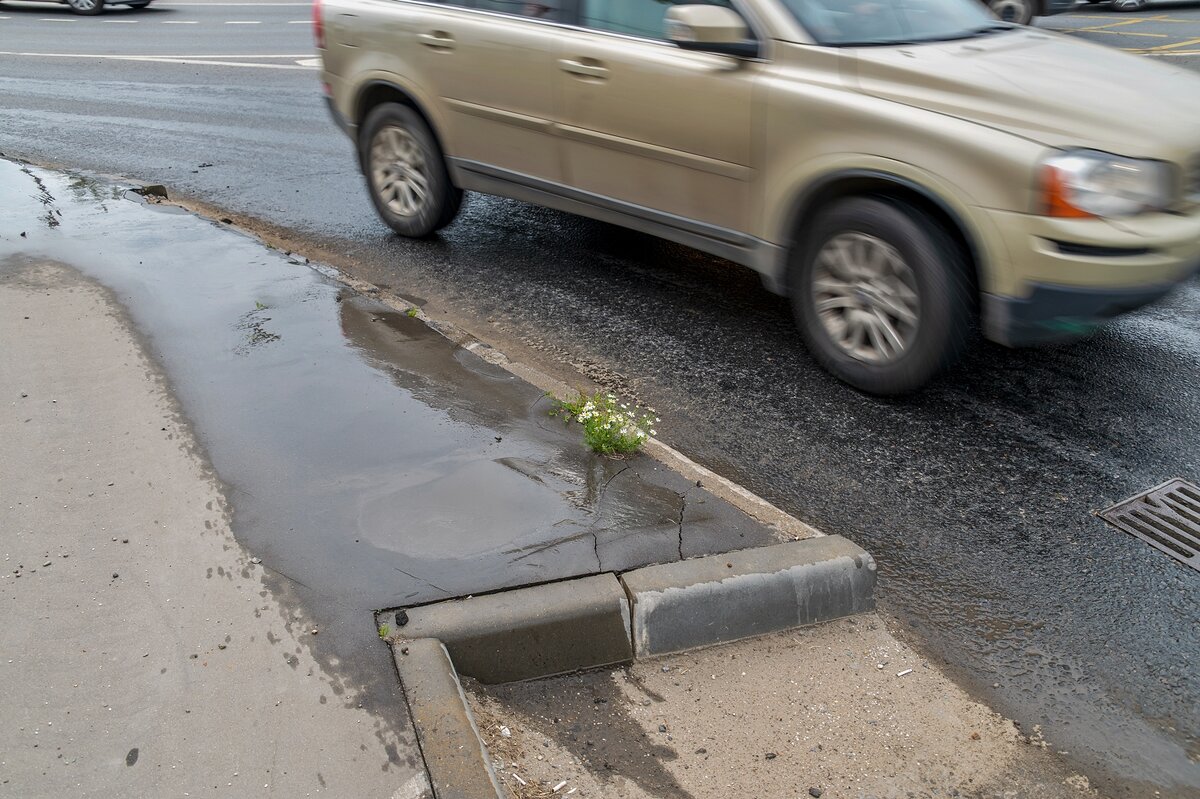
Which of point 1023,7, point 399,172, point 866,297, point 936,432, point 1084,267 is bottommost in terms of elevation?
point 936,432

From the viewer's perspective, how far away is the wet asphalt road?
3.08m

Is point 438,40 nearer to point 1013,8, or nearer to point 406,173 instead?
→ point 406,173

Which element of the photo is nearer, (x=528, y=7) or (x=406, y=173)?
(x=528, y=7)

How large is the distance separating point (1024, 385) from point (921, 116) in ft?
4.53

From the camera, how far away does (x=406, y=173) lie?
6.45 meters

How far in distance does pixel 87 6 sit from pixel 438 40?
1842 centimetres

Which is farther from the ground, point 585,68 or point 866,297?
point 585,68

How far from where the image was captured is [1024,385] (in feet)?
15.3

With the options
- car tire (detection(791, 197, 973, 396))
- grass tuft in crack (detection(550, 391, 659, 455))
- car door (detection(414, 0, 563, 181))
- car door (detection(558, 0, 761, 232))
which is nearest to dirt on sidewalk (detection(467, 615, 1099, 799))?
grass tuft in crack (detection(550, 391, 659, 455))

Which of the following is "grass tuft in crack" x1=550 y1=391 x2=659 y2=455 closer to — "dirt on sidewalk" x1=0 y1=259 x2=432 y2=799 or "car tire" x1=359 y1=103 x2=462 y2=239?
"dirt on sidewalk" x1=0 y1=259 x2=432 y2=799

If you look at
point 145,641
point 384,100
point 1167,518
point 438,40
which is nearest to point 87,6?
point 384,100

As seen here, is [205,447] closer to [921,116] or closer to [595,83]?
[595,83]

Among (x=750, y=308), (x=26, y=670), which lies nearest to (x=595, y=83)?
(x=750, y=308)

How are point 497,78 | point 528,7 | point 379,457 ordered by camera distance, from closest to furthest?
point 379,457, point 528,7, point 497,78
